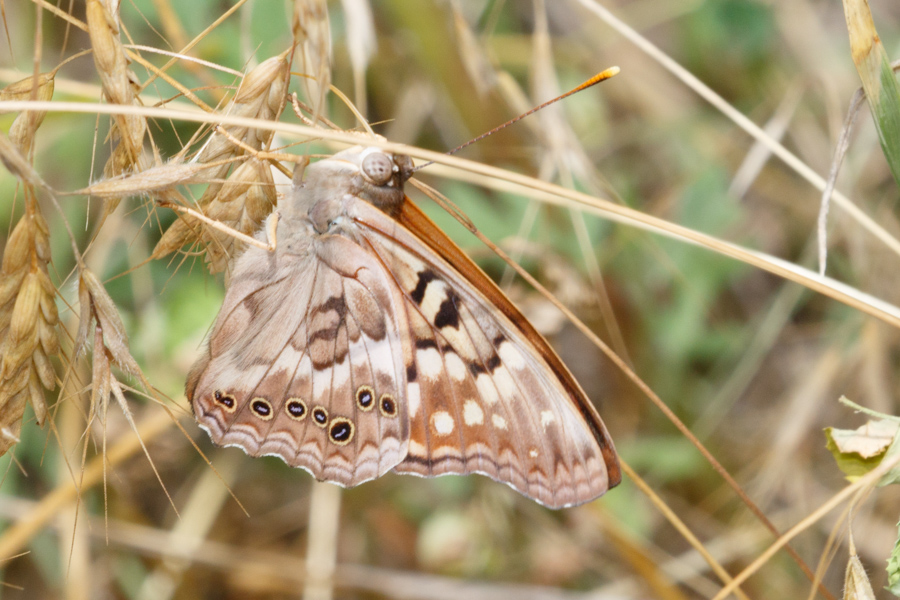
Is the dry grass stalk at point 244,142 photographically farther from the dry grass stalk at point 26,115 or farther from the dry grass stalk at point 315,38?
the dry grass stalk at point 26,115

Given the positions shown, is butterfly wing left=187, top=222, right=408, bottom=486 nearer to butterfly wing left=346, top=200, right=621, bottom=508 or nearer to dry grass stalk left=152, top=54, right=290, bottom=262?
butterfly wing left=346, top=200, right=621, bottom=508

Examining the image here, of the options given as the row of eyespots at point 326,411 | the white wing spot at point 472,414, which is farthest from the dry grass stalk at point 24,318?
the white wing spot at point 472,414

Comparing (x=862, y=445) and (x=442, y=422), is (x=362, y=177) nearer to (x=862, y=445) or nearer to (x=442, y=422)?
(x=442, y=422)

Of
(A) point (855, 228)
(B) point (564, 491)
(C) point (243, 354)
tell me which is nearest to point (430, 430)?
(B) point (564, 491)

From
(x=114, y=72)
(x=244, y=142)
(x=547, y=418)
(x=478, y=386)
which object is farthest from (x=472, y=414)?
(x=114, y=72)

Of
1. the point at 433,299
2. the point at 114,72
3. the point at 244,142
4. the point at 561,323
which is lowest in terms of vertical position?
the point at 561,323

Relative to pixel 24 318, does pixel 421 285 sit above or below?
below

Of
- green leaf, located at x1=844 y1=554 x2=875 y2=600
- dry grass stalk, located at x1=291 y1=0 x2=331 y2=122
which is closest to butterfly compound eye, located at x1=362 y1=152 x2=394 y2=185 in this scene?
dry grass stalk, located at x1=291 y1=0 x2=331 y2=122
